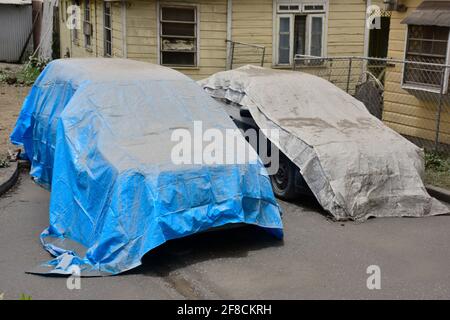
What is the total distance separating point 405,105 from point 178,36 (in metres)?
5.89

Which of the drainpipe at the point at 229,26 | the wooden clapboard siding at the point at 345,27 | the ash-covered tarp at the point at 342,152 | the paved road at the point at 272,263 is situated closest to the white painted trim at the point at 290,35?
the wooden clapboard siding at the point at 345,27

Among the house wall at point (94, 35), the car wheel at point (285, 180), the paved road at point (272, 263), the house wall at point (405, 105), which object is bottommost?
the paved road at point (272, 263)

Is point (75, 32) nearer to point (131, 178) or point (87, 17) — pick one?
point (87, 17)

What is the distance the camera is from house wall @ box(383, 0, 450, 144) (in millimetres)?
10422

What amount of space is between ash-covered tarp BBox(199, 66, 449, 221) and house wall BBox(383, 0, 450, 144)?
244cm

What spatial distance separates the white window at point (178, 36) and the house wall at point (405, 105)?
16.7 ft

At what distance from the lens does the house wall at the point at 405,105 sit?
34.2 ft

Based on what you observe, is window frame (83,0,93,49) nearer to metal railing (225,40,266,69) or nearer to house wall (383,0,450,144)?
metal railing (225,40,266,69)

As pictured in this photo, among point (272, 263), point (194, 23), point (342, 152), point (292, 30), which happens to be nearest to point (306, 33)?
point (292, 30)

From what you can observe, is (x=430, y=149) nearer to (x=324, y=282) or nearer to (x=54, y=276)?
(x=324, y=282)

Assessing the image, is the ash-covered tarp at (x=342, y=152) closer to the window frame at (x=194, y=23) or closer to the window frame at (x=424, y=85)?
the window frame at (x=424, y=85)

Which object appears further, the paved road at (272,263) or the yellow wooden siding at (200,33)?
the yellow wooden siding at (200,33)

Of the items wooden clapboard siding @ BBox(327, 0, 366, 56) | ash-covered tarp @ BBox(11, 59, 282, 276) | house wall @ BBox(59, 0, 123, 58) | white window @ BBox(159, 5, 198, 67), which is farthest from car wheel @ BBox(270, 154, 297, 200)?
wooden clapboard siding @ BBox(327, 0, 366, 56)

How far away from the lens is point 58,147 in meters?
6.51
